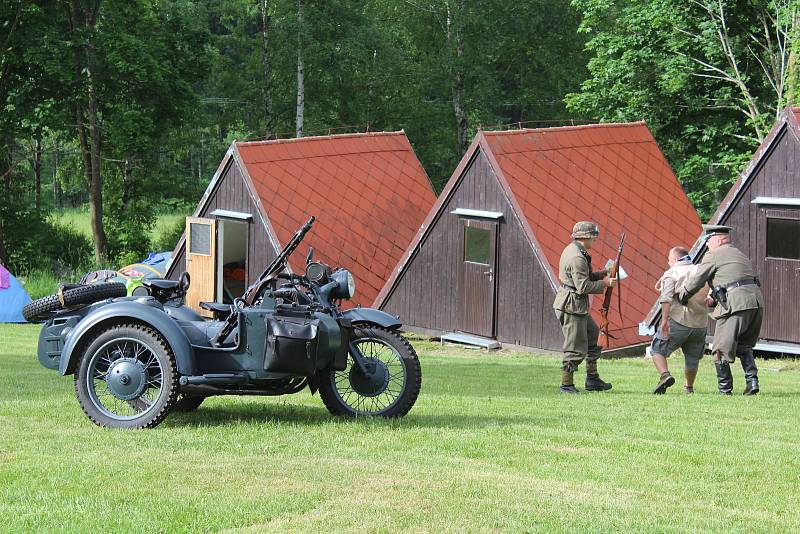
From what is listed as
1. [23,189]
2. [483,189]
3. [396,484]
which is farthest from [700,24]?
[396,484]

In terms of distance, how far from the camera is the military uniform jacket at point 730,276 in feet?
41.2

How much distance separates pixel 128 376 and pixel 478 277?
1410cm

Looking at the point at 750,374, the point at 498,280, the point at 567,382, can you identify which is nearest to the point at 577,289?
the point at 567,382

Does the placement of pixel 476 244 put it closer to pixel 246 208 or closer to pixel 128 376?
pixel 246 208

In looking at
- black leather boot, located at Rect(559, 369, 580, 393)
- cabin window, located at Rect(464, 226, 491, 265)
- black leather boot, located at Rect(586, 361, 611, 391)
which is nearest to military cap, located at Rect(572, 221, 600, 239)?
black leather boot, located at Rect(559, 369, 580, 393)

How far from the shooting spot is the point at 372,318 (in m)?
8.98

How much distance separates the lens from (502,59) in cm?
4541

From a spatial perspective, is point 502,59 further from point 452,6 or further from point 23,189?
point 23,189

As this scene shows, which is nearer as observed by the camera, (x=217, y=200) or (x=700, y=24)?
(x=217, y=200)

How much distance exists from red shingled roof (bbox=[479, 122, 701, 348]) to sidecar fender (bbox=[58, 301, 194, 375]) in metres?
12.8

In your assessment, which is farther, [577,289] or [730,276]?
[730,276]

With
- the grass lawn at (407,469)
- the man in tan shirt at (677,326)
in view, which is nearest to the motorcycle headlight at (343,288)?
the grass lawn at (407,469)

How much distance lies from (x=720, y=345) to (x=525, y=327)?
28.9 feet

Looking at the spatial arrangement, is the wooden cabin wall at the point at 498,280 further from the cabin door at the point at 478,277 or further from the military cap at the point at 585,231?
the military cap at the point at 585,231
